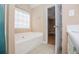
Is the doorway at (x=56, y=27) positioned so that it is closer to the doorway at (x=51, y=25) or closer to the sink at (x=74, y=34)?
the doorway at (x=51, y=25)

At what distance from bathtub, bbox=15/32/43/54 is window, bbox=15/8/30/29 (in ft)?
0.40

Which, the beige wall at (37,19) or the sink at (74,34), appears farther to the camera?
the beige wall at (37,19)

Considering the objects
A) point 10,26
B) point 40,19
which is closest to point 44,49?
point 40,19

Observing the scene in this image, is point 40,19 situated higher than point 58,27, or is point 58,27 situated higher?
point 40,19

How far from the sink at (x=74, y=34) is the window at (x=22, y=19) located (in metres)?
0.57

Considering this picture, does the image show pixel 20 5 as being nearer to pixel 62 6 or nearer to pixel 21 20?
pixel 21 20

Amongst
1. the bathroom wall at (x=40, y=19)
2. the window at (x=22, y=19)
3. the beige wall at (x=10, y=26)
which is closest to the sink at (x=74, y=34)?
the bathroom wall at (x=40, y=19)

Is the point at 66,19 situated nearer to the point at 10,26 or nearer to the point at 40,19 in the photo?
the point at 40,19

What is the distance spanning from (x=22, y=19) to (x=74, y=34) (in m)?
A: 0.73

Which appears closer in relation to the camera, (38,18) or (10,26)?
(10,26)

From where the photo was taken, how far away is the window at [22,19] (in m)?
1.34

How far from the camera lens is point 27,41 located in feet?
4.66

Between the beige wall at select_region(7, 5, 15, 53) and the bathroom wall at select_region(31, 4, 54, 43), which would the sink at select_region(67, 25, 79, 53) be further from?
the beige wall at select_region(7, 5, 15, 53)
